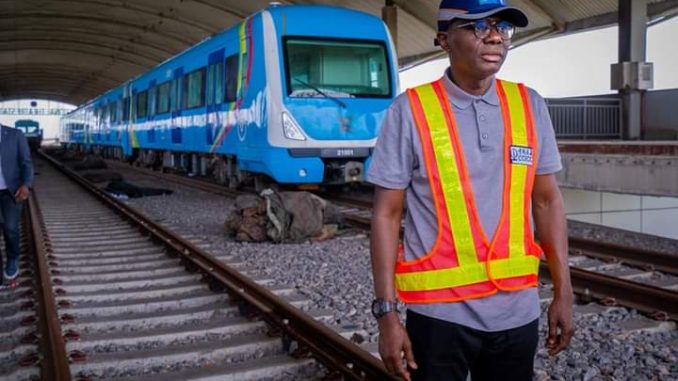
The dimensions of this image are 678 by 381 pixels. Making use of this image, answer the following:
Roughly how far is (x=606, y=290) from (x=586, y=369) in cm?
176

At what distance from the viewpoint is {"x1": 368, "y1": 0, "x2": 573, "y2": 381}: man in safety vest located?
2027mm

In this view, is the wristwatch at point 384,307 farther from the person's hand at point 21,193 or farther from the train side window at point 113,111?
the train side window at point 113,111

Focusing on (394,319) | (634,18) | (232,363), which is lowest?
(232,363)

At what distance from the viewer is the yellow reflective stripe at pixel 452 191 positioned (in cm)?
202

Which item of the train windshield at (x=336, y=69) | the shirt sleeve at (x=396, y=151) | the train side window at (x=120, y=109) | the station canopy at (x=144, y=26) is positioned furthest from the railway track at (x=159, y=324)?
the train side window at (x=120, y=109)

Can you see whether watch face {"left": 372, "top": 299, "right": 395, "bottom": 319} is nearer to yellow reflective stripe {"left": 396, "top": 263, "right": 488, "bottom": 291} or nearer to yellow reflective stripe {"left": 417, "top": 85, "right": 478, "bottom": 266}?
yellow reflective stripe {"left": 396, "top": 263, "right": 488, "bottom": 291}

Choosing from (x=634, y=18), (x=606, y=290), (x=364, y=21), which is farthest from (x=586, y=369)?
(x=634, y=18)

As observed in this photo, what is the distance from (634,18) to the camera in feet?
63.0

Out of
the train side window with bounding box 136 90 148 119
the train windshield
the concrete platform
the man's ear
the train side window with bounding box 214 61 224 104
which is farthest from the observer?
the train side window with bounding box 136 90 148 119

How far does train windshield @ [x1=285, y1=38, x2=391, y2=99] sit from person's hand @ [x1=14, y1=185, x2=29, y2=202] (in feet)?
14.9

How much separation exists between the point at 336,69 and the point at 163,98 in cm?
810

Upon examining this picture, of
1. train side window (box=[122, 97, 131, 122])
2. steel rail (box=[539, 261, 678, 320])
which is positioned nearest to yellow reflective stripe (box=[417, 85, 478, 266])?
steel rail (box=[539, 261, 678, 320])

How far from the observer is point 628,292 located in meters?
5.41

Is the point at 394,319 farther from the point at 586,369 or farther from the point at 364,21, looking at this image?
the point at 364,21
